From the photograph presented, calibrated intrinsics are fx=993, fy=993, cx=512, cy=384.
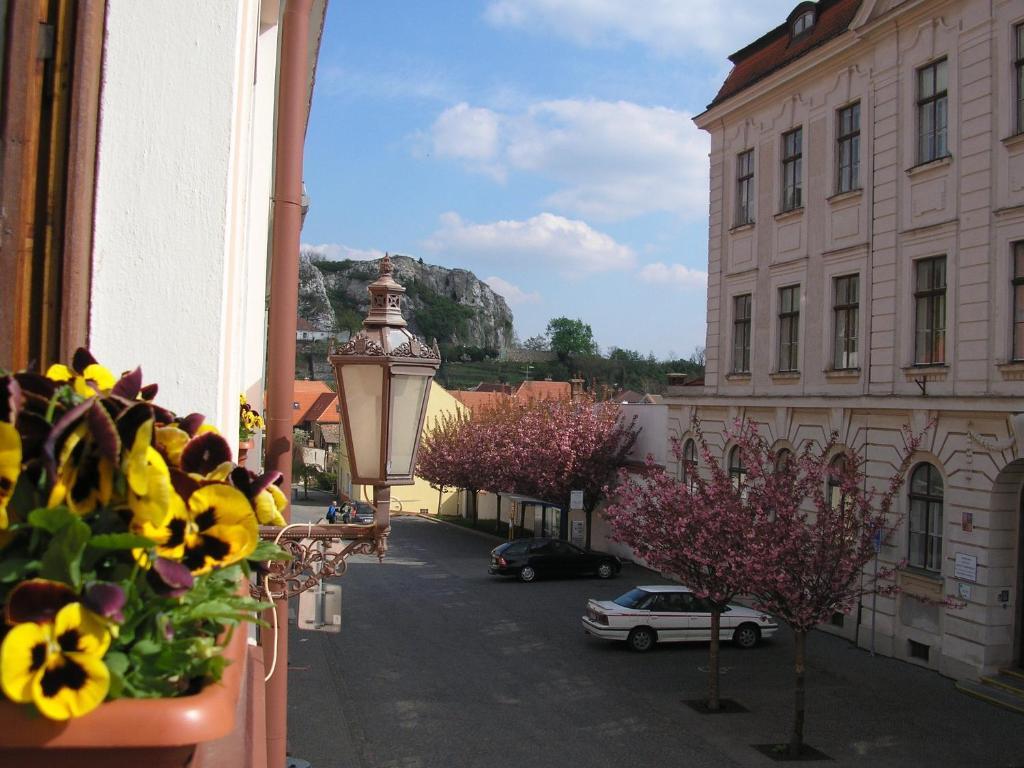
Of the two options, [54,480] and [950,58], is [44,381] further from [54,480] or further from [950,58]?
[950,58]

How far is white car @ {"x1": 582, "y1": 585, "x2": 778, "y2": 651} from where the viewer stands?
856 inches

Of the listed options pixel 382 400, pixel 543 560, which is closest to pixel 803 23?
pixel 543 560

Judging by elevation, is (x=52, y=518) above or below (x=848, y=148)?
below

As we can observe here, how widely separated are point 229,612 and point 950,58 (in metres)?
21.3

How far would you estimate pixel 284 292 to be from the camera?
491 centimetres

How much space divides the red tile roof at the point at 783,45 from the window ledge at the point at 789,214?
12.1ft

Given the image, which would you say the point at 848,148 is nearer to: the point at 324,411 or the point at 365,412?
the point at 365,412

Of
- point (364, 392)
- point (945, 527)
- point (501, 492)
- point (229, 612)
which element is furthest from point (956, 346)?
point (501, 492)

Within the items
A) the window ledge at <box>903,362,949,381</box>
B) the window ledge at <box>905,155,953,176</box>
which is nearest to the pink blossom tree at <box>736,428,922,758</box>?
the window ledge at <box>903,362,949,381</box>

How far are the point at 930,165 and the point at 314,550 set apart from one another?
18530mm

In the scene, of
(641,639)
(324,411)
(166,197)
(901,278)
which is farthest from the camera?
(324,411)

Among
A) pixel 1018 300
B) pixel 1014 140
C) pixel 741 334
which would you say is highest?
pixel 1014 140

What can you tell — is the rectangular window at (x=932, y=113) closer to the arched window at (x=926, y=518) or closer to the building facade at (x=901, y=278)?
the building facade at (x=901, y=278)

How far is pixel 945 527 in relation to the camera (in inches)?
755
